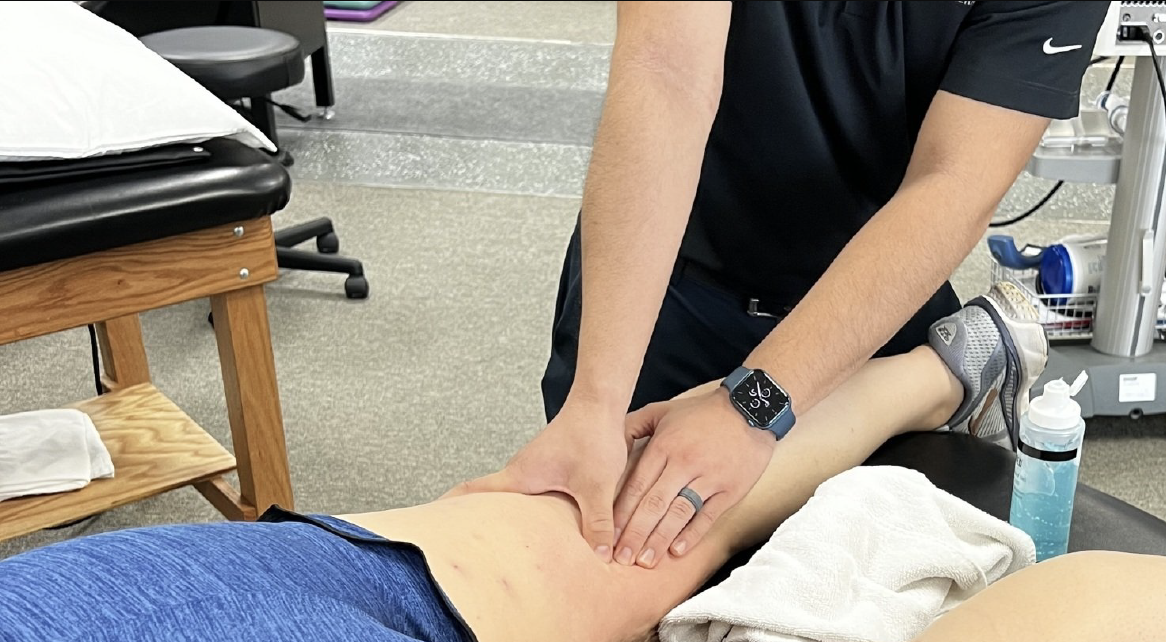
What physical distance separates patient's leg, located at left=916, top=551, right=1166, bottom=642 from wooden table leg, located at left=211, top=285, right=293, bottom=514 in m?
1.04

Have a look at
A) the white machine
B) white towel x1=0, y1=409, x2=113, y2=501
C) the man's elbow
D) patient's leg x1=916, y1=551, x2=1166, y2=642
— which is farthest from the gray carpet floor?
patient's leg x1=916, y1=551, x2=1166, y2=642

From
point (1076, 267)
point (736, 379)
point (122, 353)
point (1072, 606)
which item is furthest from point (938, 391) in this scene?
point (122, 353)

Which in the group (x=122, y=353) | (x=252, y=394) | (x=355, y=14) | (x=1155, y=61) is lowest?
(x=355, y=14)

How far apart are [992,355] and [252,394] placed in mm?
969

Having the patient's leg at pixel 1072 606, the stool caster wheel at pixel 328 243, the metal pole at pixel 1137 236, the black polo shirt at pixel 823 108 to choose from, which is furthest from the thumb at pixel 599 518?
the stool caster wheel at pixel 328 243

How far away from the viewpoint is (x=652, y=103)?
1220 mm

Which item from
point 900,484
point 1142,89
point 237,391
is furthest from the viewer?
point 1142,89

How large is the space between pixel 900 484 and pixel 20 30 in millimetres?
1170

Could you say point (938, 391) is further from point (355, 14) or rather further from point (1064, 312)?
point (355, 14)

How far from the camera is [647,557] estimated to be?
1.12m

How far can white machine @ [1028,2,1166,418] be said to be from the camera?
6.46ft

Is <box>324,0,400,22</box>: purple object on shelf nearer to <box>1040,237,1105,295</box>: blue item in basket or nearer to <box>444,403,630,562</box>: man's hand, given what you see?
<box>1040,237,1105,295</box>: blue item in basket

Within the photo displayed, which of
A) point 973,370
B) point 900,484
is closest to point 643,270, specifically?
point 900,484

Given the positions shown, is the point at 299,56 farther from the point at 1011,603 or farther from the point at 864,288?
the point at 1011,603
